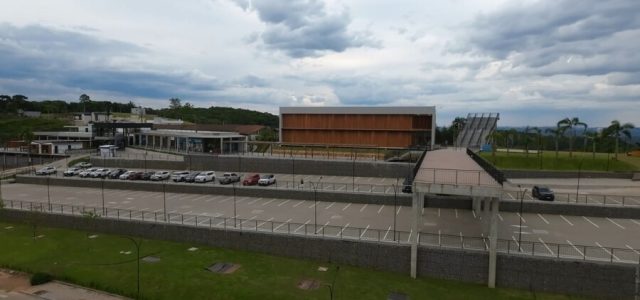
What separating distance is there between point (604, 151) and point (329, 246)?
62.7 m

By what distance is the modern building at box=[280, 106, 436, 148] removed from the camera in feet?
230

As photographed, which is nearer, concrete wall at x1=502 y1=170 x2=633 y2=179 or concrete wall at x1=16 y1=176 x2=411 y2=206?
concrete wall at x1=16 y1=176 x2=411 y2=206

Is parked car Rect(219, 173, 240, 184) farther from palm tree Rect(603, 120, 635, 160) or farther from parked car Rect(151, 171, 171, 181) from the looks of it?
palm tree Rect(603, 120, 635, 160)

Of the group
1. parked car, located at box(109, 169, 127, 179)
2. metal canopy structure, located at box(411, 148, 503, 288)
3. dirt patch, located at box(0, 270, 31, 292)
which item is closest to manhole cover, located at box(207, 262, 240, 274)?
dirt patch, located at box(0, 270, 31, 292)

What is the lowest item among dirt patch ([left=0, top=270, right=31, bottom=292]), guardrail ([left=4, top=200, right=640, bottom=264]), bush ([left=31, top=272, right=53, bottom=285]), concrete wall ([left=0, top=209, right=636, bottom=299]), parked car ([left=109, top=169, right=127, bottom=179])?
dirt patch ([left=0, top=270, right=31, bottom=292])

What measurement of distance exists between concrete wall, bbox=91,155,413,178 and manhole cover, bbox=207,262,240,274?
28.2m

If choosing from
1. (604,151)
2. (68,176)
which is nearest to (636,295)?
(604,151)

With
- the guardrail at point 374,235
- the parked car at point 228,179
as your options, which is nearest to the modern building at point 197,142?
the parked car at point 228,179

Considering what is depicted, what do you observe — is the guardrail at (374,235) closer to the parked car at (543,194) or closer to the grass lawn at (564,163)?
the parked car at (543,194)

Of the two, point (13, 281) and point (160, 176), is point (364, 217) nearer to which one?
point (13, 281)

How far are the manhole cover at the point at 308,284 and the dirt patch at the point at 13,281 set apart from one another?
16.4 meters

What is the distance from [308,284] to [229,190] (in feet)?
76.4

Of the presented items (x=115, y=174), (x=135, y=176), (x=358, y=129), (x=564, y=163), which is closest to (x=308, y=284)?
(x=135, y=176)

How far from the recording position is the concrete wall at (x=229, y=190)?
4044 cm
